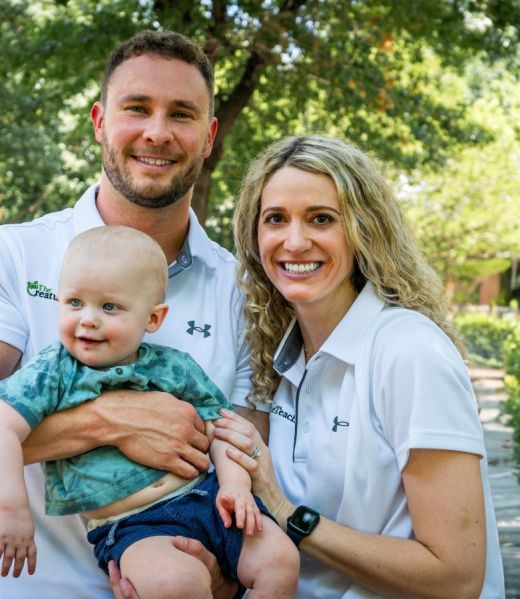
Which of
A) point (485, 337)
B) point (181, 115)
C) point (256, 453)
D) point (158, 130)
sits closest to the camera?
point (256, 453)

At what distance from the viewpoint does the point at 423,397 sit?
9.16 ft

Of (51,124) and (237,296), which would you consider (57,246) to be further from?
(51,124)

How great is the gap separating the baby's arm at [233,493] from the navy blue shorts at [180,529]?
61mm

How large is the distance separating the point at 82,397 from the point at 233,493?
637 millimetres

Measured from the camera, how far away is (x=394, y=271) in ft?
10.8

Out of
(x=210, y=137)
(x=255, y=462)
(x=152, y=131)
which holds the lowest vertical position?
(x=255, y=462)

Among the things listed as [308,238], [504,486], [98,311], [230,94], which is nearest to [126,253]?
[98,311]

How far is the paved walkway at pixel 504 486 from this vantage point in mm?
6902

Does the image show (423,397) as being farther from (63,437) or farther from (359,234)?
(63,437)

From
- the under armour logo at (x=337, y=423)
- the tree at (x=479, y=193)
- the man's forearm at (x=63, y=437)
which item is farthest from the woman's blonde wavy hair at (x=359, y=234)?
the tree at (x=479, y=193)

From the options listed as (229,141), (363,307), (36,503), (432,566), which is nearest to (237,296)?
(363,307)

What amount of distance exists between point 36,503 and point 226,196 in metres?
11.6

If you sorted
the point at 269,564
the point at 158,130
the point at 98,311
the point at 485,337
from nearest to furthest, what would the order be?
the point at 269,564
the point at 98,311
the point at 158,130
the point at 485,337

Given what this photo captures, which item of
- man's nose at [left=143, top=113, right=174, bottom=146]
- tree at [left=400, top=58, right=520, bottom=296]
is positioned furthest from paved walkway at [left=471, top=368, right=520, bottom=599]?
tree at [left=400, top=58, right=520, bottom=296]
